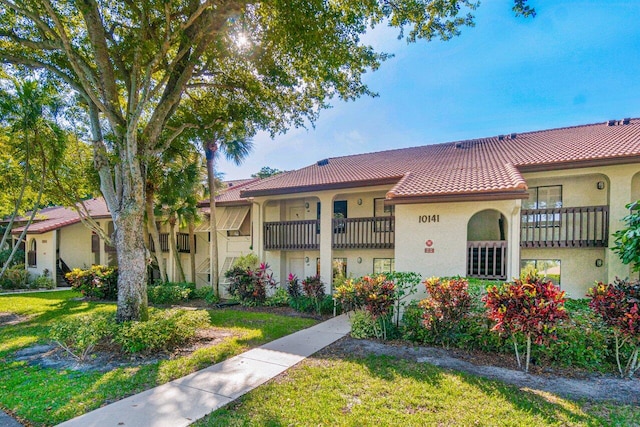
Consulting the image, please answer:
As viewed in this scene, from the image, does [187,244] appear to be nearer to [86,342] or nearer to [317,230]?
[317,230]

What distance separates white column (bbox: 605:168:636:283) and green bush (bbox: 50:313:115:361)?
16125 millimetres

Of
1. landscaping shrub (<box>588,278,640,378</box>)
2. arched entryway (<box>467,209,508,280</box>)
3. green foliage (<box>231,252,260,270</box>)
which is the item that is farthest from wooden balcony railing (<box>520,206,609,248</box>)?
green foliage (<box>231,252,260,270</box>)

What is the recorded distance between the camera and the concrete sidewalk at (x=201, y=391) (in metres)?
4.79

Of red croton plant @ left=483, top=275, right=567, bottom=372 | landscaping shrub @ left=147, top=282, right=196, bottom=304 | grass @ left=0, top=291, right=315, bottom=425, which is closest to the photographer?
grass @ left=0, top=291, right=315, bottom=425

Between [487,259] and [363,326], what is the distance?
5.08m

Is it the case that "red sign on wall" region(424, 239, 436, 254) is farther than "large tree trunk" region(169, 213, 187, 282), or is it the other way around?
"large tree trunk" region(169, 213, 187, 282)

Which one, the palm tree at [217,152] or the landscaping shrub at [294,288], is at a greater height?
the palm tree at [217,152]

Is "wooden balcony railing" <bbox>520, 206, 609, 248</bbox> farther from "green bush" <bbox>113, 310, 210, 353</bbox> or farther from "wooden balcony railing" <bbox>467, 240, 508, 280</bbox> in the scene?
"green bush" <bbox>113, 310, 210, 353</bbox>

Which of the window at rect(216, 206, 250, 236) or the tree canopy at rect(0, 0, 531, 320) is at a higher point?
the tree canopy at rect(0, 0, 531, 320)

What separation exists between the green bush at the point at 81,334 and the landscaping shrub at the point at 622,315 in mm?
12199

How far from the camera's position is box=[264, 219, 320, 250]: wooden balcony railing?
15727 millimetres

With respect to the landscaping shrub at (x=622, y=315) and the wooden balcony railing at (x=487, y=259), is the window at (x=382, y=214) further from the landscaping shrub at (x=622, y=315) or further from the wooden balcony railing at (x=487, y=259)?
the landscaping shrub at (x=622, y=315)

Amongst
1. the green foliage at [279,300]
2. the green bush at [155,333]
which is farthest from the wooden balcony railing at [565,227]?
the green bush at [155,333]

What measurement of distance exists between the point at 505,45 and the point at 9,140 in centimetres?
1922
